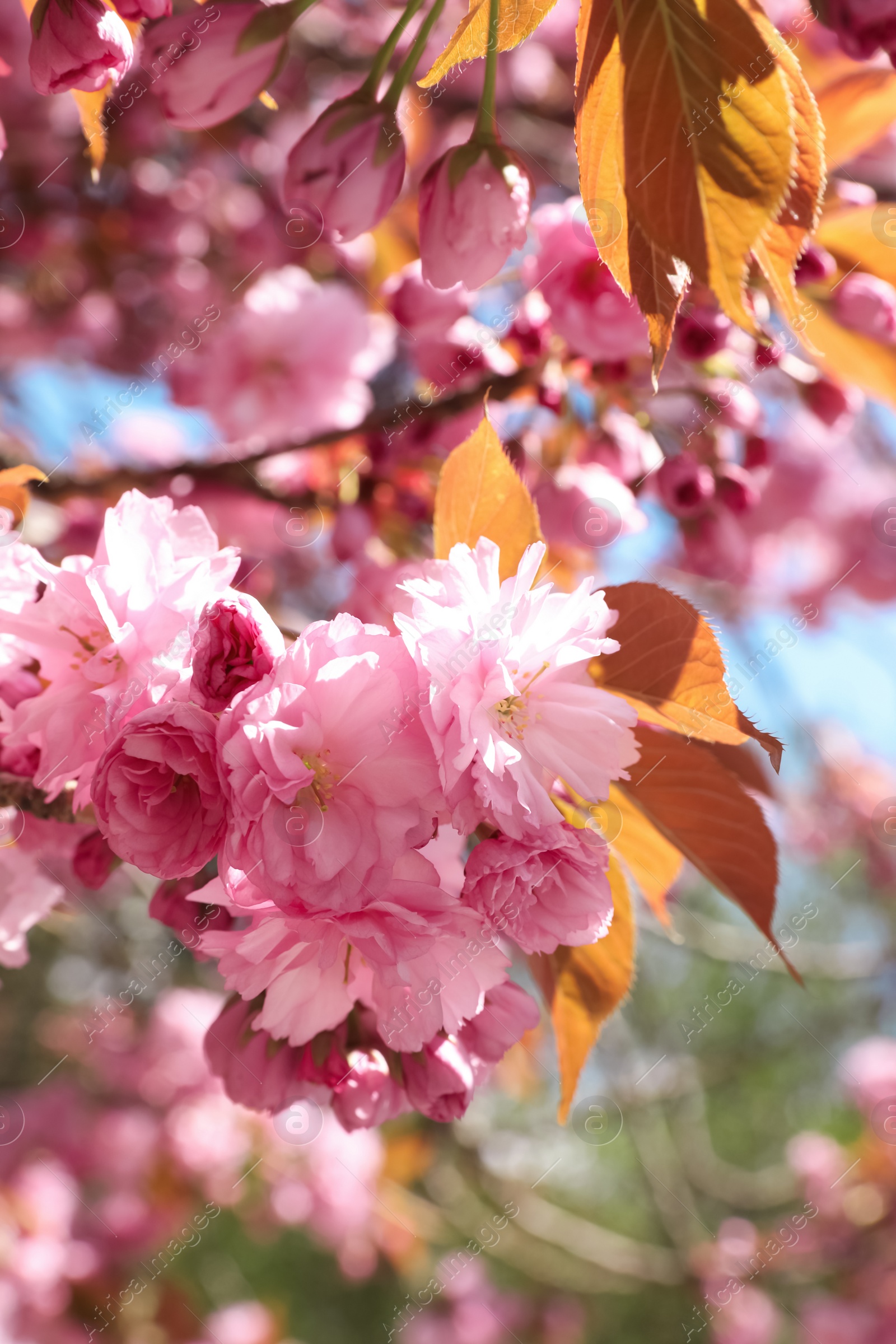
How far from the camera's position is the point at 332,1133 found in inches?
113

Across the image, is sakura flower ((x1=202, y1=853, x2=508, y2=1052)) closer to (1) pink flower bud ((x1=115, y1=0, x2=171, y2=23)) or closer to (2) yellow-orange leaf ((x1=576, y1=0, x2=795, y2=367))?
(2) yellow-orange leaf ((x1=576, y1=0, x2=795, y2=367))

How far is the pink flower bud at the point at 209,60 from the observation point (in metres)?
0.68

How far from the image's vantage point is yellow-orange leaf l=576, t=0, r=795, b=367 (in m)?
0.53

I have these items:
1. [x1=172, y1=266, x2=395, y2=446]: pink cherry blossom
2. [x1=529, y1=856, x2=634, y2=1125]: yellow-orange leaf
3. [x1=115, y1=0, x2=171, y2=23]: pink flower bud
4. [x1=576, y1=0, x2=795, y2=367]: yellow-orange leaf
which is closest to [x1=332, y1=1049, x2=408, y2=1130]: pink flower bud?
[x1=529, y1=856, x2=634, y2=1125]: yellow-orange leaf

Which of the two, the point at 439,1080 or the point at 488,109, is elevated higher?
the point at 488,109

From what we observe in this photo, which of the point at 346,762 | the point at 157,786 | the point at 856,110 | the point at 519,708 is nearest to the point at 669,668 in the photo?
the point at 519,708

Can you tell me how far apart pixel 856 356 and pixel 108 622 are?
776 millimetres

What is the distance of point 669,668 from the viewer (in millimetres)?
585

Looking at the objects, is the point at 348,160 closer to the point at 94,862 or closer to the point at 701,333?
the point at 701,333

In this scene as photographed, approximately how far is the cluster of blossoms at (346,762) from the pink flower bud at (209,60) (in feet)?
1.04

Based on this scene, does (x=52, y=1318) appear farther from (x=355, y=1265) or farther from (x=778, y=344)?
(x=778, y=344)

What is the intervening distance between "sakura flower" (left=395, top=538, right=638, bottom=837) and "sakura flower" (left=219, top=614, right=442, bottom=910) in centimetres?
2

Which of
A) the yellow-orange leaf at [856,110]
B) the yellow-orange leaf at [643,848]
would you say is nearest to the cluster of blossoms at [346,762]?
the yellow-orange leaf at [643,848]

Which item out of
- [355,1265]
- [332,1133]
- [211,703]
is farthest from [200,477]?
[355,1265]
